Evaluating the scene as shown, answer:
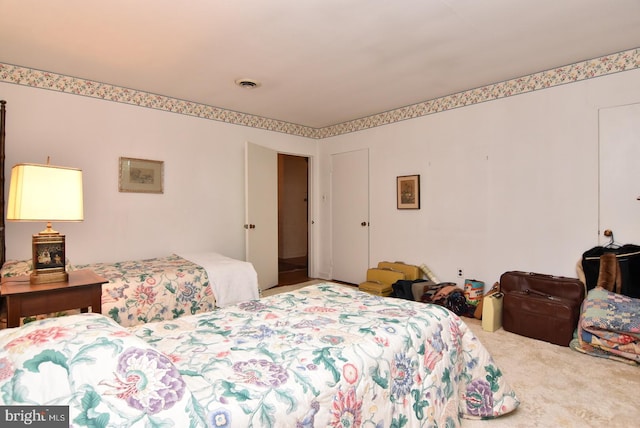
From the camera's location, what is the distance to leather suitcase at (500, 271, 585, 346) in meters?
2.91

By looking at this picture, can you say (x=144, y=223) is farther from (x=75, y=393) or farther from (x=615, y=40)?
(x=615, y=40)

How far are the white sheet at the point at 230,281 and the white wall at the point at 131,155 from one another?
984 millimetres

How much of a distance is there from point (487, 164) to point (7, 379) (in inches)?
162

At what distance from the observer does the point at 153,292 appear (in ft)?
9.43

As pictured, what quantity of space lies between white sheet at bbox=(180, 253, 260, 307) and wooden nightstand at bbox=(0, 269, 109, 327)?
4.00 feet

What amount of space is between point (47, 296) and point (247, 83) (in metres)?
2.64

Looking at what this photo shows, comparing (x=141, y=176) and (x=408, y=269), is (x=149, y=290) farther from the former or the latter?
(x=408, y=269)

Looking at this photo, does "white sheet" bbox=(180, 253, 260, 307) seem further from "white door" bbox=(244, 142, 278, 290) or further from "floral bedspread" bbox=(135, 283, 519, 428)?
"floral bedspread" bbox=(135, 283, 519, 428)

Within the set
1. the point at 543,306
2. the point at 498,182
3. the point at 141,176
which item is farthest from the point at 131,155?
the point at 543,306

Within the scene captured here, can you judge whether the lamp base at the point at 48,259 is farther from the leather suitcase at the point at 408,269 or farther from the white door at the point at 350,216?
the white door at the point at 350,216

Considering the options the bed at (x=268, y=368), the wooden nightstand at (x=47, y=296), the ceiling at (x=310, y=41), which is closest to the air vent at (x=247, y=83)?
the ceiling at (x=310, y=41)

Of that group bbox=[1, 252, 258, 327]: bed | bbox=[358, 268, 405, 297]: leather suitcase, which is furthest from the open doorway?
bbox=[1, 252, 258, 327]: bed

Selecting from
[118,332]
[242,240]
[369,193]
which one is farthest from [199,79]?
[118,332]

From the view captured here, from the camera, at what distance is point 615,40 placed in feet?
9.13
